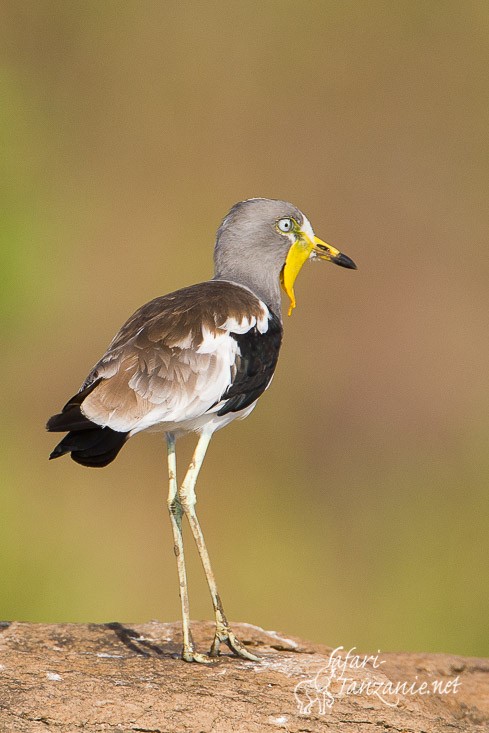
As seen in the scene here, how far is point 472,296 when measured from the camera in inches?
635

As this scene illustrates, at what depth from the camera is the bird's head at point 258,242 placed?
655 cm

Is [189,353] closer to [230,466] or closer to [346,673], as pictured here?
[346,673]

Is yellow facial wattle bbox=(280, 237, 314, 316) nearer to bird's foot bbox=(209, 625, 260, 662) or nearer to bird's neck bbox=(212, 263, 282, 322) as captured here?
bird's neck bbox=(212, 263, 282, 322)

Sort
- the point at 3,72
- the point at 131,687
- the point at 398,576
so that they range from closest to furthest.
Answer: the point at 131,687, the point at 398,576, the point at 3,72

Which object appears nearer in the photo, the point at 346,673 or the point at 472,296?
the point at 346,673

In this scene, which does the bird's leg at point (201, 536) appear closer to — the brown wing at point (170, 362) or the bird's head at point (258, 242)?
the brown wing at point (170, 362)

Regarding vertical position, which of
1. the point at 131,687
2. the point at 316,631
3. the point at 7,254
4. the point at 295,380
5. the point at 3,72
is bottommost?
the point at 131,687

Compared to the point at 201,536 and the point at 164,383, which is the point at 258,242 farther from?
the point at 201,536

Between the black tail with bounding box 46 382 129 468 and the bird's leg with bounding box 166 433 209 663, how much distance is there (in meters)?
0.53

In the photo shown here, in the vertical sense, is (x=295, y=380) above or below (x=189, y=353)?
above

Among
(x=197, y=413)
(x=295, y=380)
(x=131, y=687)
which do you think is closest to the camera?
(x=131, y=687)

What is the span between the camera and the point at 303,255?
6758mm

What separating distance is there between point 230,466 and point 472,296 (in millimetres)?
4469

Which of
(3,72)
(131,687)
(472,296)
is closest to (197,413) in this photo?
(131,687)
